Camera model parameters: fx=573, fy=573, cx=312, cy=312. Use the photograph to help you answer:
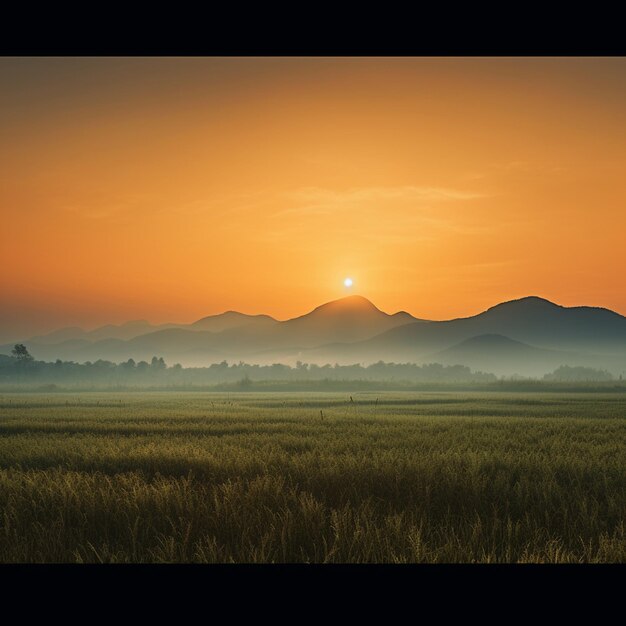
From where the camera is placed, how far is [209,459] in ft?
36.8

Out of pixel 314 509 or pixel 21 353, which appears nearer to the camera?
pixel 314 509

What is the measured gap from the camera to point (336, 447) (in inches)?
550

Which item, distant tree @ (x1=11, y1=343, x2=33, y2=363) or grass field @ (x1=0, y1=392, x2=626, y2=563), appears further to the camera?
distant tree @ (x1=11, y1=343, x2=33, y2=363)

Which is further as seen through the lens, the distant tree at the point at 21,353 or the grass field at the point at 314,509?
the distant tree at the point at 21,353
